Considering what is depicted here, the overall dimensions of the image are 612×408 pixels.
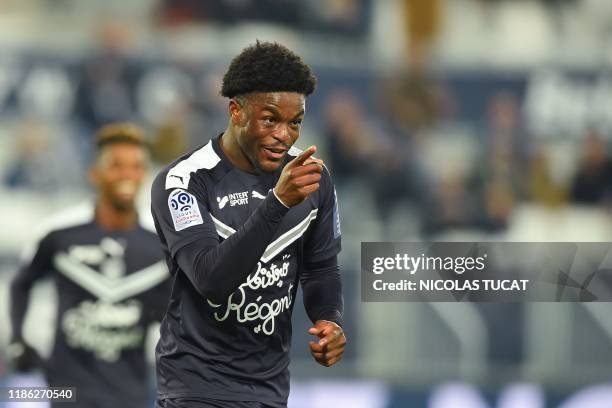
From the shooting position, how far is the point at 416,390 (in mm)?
7844

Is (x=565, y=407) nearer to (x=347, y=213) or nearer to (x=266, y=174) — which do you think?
(x=347, y=213)

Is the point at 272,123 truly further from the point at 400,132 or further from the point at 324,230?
the point at 400,132

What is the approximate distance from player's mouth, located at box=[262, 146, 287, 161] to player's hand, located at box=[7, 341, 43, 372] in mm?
2594

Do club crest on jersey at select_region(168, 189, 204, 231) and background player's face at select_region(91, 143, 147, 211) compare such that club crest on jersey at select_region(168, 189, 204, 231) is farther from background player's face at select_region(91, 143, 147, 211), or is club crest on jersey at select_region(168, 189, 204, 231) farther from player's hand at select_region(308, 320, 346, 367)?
background player's face at select_region(91, 143, 147, 211)

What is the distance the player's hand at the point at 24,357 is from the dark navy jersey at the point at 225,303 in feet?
7.01

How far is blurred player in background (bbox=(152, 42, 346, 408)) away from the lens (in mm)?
3289

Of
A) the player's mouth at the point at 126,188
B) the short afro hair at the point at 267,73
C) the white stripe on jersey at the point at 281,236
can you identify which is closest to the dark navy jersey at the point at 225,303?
the white stripe on jersey at the point at 281,236

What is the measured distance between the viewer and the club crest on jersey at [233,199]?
3.41 meters

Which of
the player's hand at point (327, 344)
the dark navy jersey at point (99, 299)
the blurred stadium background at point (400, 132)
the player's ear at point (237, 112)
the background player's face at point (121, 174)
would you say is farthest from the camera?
the blurred stadium background at point (400, 132)

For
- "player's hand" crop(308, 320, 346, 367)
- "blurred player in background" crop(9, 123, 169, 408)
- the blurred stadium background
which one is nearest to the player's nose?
"player's hand" crop(308, 320, 346, 367)

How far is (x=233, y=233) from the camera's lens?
3.23m

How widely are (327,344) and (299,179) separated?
526 millimetres

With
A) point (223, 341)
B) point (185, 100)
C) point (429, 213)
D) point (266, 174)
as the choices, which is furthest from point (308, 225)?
point (185, 100)

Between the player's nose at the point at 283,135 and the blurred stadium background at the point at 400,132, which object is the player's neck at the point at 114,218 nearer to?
the blurred stadium background at the point at 400,132
